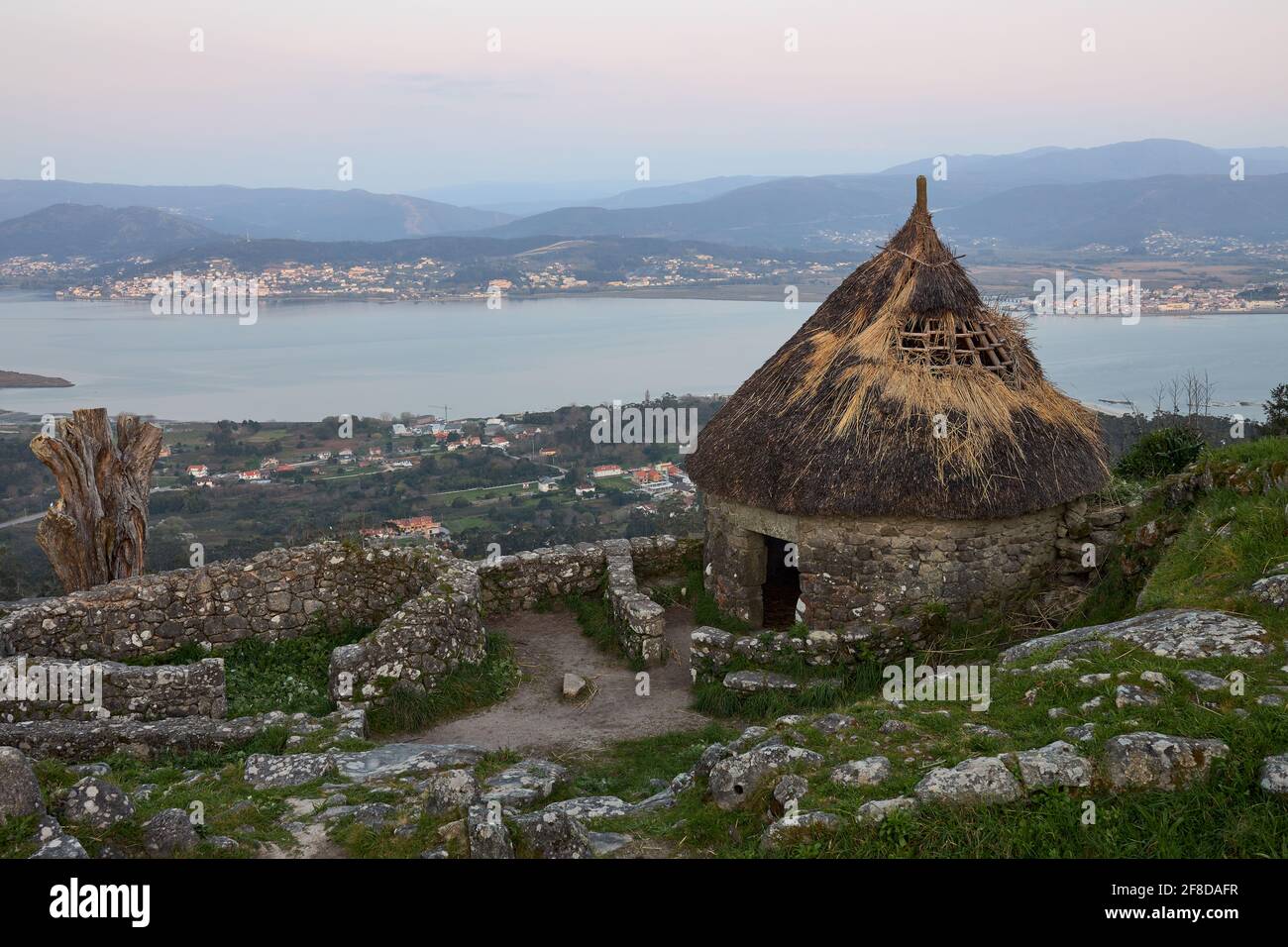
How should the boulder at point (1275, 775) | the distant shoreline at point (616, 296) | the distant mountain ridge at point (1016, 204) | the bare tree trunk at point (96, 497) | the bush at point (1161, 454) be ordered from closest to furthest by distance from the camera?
1. the boulder at point (1275, 775)
2. the bare tree trunk at point (96, 497)
3. the bush at point (1161, 454)
4. the distant shoreline at point (616, 296)
5. the distant mountain ridge at point (1016, 204)

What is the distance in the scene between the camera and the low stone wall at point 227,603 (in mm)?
9484

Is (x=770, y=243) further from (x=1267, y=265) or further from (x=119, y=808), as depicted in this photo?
(x=119, y=808)

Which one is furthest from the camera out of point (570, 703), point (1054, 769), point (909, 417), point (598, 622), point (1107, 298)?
point (1107, 298)

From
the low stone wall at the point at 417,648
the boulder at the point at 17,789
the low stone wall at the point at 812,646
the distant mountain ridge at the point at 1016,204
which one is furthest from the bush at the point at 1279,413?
the distant mountain ridge at the point at 1016,204

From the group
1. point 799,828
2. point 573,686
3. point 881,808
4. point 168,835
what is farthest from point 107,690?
point 881,808

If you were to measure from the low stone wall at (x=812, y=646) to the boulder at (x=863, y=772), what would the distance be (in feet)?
14.4

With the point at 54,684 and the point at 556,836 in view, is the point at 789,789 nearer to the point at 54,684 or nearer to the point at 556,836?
the point at 556,836

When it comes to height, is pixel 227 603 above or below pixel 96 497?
below

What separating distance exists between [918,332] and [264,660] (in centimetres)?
777

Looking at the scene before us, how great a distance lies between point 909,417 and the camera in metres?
10.2

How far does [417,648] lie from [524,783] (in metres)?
2.82

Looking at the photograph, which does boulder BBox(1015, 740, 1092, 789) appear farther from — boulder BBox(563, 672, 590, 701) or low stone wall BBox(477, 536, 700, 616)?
low stone wall BBox(477, 536, 700, 616)

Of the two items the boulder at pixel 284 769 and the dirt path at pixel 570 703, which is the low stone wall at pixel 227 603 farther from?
the boulder at pixel 284 769
